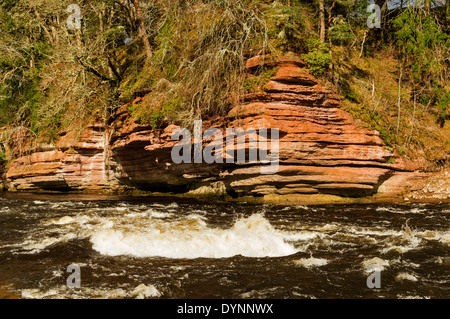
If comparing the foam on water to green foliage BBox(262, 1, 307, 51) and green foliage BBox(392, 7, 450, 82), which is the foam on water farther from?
green foliage BBox(392, 7, 450, 82)

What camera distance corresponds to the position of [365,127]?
38.5ft

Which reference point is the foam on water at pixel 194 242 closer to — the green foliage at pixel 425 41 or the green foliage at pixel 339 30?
the green foliage at pixel 339 30

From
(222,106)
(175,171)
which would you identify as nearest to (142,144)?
(175,171)

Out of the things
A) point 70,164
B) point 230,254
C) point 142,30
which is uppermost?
point 142,30

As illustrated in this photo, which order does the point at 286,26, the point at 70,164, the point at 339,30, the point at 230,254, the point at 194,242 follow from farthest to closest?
the point at 70,164
the point at 339,30
the point at 286,26
the point at 194,242
the point at 230,254

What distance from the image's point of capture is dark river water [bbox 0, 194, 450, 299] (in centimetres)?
485

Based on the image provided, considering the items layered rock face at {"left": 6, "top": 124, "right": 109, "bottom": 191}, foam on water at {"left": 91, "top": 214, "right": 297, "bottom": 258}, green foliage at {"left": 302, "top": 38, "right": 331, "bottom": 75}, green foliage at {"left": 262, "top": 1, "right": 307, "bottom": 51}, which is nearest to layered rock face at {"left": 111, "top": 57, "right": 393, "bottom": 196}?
green foliage at {"left": 302, "top": 38, "right": 331, "bottom": 75}

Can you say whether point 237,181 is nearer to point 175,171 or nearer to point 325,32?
point 175,171

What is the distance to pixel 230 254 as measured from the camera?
256 inches

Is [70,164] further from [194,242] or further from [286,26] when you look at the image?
[194,242]

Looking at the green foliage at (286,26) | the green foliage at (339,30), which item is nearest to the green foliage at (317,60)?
the green foliage at (286,26)

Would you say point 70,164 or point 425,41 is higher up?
point 425,41

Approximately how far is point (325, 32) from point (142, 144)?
867 centimetres

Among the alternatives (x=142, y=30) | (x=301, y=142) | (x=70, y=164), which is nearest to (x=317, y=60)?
(x=301, y=142)
